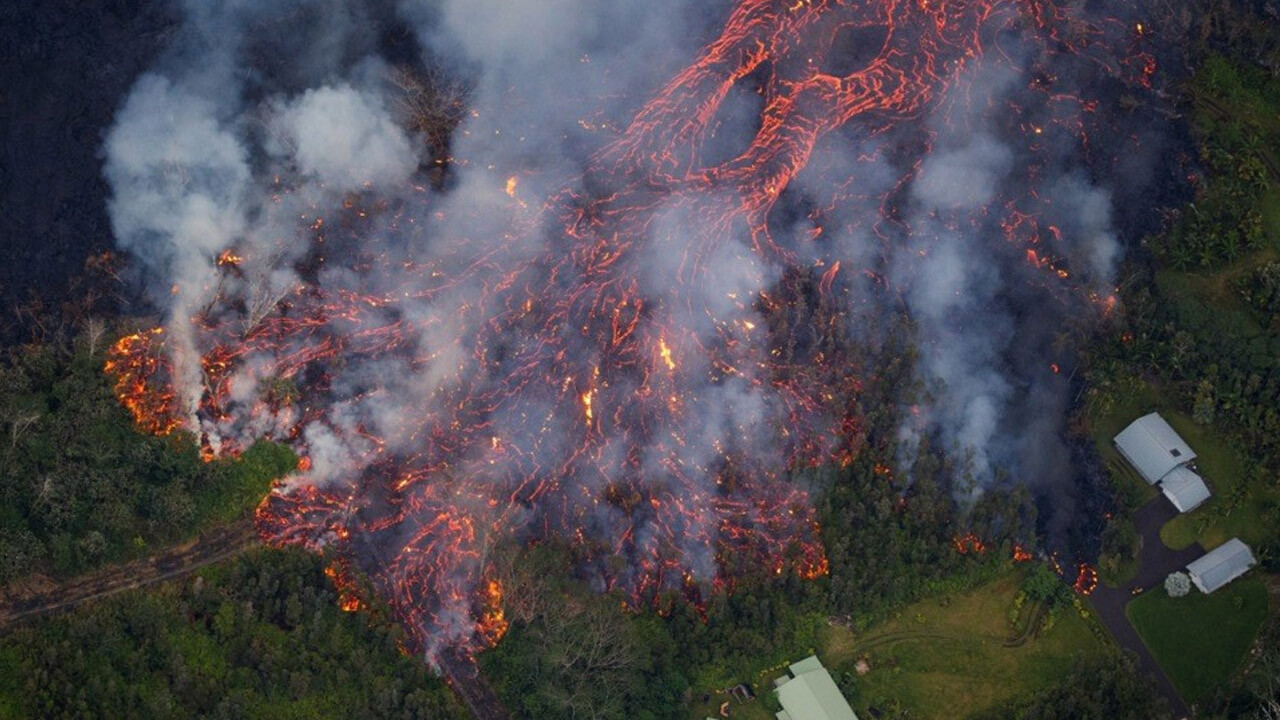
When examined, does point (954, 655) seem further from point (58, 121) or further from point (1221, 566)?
point (58, 121)

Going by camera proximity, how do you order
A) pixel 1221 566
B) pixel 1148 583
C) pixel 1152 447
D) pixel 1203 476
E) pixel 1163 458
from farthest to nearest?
1. pixel 1203 476
2. pixel 1152 447
3. pixel 1163 458
4. pixel 1148 583
5. pixel 1221 566

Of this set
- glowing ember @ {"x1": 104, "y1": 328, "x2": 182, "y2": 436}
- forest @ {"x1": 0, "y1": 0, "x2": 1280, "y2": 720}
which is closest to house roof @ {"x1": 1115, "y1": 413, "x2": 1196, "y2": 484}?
forest @ {"x1": 0, "y1": 0, "x2": 1280, "y2": 720}

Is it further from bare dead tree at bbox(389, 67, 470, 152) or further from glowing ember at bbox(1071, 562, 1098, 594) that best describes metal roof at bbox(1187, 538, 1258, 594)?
bare dead tree at bbox(389, 67, 470, 152)

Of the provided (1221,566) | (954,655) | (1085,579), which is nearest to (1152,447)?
(1221,566)

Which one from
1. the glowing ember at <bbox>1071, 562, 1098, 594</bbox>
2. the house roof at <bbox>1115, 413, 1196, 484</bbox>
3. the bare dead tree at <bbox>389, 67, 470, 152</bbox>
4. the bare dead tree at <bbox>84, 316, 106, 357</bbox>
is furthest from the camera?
the bare dead tree at <bbox>389, 67, 470, 152</bbox>

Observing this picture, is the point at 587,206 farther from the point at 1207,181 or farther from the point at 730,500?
the point at 1207,181

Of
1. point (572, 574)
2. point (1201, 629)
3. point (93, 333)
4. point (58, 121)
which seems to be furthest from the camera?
point (58, 121)

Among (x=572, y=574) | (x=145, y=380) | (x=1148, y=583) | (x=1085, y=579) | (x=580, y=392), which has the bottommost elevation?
(x=1148, y=583)
